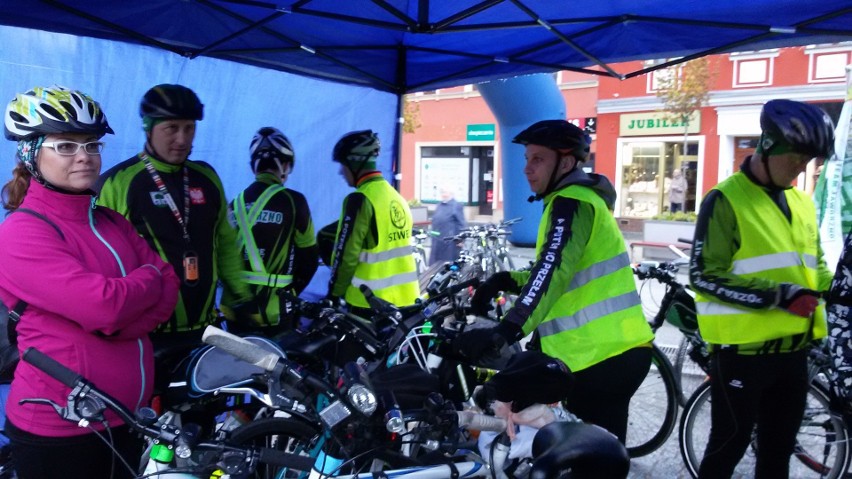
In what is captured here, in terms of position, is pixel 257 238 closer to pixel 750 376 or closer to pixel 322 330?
pixel 322 330

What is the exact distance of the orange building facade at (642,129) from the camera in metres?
18.6

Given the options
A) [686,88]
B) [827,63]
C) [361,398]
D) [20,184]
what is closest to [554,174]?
[361,398]

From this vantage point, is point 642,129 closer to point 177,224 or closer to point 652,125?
point 652,125

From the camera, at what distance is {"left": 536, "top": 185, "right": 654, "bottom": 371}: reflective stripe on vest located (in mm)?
2646

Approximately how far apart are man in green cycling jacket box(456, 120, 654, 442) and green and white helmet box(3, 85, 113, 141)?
63.3 inches

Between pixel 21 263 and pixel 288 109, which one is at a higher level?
pixel 288 109

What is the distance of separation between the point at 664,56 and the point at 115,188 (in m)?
3.47

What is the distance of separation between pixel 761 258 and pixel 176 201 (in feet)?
8.44

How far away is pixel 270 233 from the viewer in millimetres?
3924

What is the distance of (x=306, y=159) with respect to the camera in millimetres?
5574

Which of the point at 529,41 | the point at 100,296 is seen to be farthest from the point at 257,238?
the point at 529,41

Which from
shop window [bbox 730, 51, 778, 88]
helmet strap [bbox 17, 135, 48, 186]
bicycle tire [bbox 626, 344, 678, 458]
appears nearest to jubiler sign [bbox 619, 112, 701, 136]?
shop window [bbox 730, 51, 778, 88]

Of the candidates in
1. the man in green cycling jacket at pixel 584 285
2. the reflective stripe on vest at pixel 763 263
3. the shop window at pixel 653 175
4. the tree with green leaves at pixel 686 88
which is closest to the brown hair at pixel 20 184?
the man in green cycling jacket at pixel 584 285

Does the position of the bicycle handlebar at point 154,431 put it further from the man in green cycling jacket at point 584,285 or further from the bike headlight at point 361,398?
the man in green cycling jacket at point 584,285
